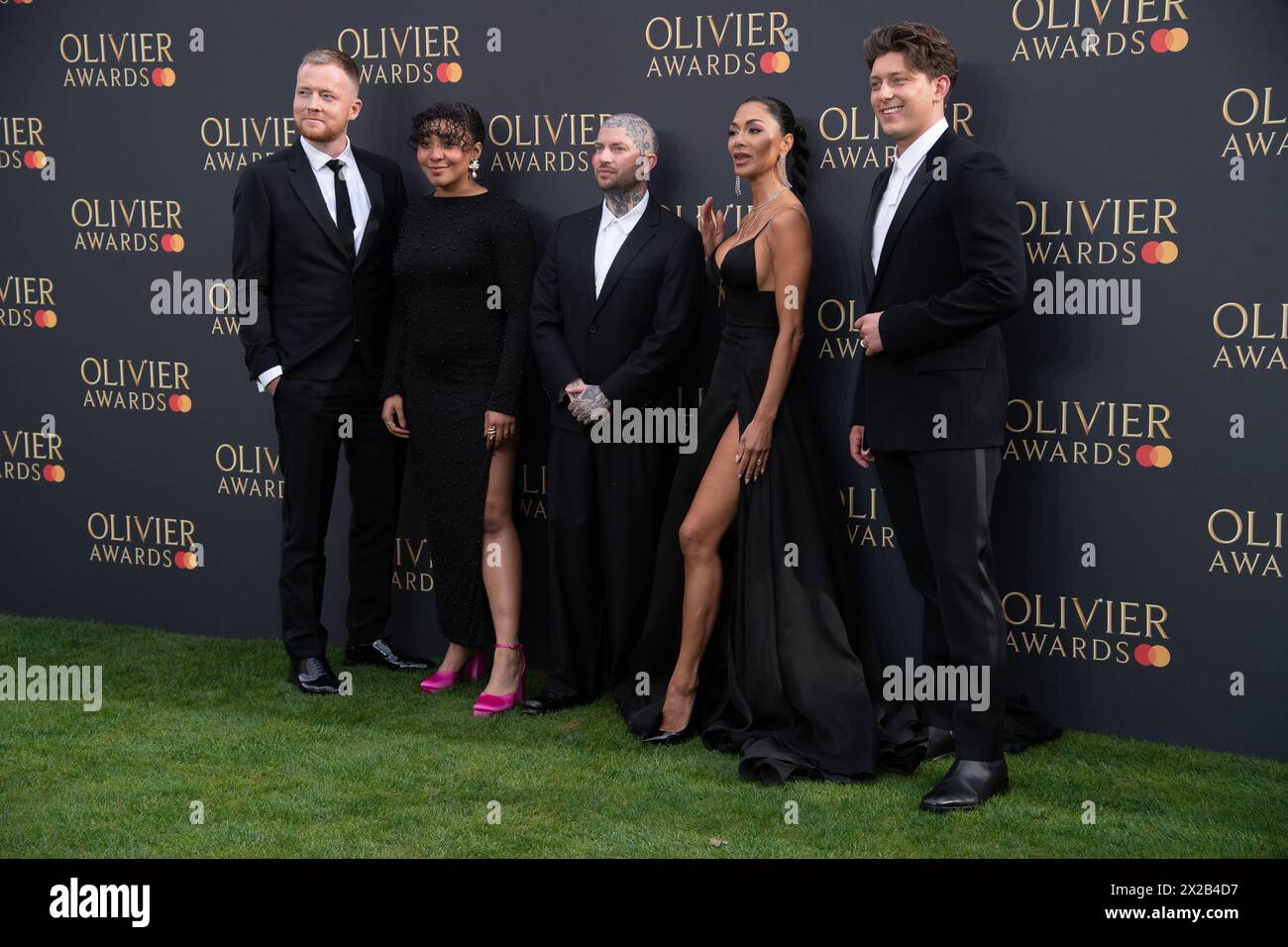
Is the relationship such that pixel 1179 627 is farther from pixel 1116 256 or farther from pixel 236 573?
pixel 236 573

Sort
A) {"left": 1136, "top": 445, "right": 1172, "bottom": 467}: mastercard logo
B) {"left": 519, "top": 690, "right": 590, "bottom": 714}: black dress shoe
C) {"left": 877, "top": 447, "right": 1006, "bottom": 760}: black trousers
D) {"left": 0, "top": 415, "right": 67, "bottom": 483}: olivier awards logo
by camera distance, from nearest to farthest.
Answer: {"left": 877, "top": 447, "right": 1006, "bottom": 760}: black trousers
{"left": 1136, "top": 445, "right": 1172, "bottom": 467}: mastercard logo
{"left": 519, "top": 690, "right": 590, "bottom": 714}: black dress shoe
{"left": 0, "top": 415, "right": 67, "bottom": 483}: olivier awards logo

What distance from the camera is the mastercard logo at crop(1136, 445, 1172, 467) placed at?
14.8 feet

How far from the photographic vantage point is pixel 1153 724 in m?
4.62

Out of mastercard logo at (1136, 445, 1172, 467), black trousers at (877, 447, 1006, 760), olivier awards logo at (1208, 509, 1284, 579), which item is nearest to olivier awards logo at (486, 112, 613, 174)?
black trousers at (877, 447, 1006, 760)

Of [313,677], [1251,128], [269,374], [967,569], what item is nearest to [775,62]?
[1251,128]

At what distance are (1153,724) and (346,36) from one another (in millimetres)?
3712

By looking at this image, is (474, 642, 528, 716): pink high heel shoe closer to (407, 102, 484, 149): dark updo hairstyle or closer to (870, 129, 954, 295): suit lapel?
(407, 102, 484, 149): dark updo hairstyle

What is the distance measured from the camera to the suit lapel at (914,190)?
4.03 m

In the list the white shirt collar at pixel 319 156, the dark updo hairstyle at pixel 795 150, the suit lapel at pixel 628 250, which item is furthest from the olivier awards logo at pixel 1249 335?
the white shirt collar at pixel 319 156

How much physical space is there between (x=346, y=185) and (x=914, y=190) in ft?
6.87

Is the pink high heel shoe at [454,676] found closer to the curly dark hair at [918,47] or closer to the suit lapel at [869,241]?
the suit lapel at [869,241]

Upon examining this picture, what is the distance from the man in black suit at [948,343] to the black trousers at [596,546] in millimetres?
992

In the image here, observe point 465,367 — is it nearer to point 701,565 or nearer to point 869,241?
point 701,565

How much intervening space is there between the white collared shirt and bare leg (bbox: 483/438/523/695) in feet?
2.20
